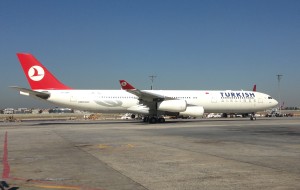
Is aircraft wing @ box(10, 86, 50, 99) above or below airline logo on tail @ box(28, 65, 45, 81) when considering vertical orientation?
Result: below

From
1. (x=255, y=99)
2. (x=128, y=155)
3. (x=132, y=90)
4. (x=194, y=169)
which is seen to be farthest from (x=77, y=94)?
(x=194, y=169)

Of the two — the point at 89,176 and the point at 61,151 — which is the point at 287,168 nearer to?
the point at 89,176

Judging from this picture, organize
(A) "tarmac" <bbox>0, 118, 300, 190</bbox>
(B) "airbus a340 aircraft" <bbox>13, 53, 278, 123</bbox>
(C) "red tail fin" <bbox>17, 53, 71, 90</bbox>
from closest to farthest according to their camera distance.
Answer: (A) "tarmac" <bbox>0, 118, 300, 190</bbox>
(B) "airbus a340 aircraft" <bbox>13, 53, 278, 123</bbox>
(C) "red tail fin" <bbox>17, 53, 71, 90</bbox>

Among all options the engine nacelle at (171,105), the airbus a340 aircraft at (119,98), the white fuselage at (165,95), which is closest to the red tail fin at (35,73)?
the airbus a340 aircraft at (119,98)

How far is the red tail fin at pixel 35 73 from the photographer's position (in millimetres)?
34062

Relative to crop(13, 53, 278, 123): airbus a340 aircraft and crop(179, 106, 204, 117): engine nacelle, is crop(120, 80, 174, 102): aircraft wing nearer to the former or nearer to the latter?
crop(13, 53, 278, 123): airbus a340 aircraft

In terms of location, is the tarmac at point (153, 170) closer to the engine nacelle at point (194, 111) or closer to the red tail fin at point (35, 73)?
the engine nacelle at point (194, 111)

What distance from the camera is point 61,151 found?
39.6 ft

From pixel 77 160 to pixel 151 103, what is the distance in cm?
2506

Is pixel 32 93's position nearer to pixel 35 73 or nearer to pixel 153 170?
pixel 35 73

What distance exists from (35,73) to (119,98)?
30.4 ft

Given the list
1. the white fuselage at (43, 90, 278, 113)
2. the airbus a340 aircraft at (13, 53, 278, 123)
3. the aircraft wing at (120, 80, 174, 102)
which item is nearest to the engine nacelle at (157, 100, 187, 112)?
the airbus a340 aircraft at (13, 53, 278, 123)

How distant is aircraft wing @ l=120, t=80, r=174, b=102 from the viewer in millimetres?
32094

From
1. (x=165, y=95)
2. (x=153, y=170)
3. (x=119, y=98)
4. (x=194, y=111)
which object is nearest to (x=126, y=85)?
(x=119, y=98)
